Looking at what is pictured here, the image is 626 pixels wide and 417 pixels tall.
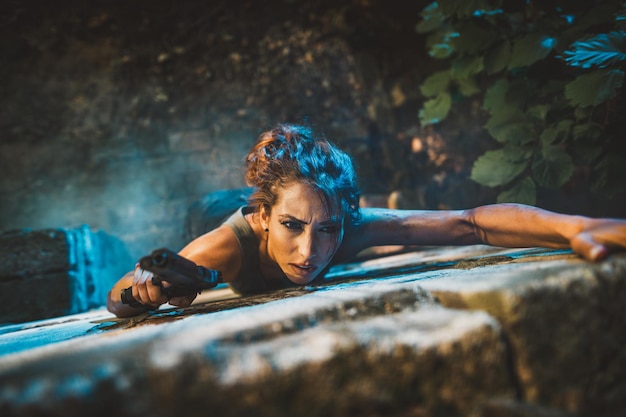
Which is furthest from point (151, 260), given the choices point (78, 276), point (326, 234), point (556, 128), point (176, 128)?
point (176, 128)

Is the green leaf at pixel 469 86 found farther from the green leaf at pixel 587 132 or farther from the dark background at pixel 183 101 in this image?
the green leaf at pixel 587 132

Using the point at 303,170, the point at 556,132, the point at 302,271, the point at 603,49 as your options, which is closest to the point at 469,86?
the point at 556,132

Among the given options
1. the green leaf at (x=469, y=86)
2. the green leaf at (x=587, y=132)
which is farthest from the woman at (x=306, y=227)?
the green leaf at (x=469, y=86)

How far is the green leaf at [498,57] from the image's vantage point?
255 centimetres

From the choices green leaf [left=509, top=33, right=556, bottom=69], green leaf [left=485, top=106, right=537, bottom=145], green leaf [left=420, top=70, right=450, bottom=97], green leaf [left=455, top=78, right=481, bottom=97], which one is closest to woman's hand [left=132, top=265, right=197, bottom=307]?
green leaf [left=485, top=106, right=537, bottom=145]

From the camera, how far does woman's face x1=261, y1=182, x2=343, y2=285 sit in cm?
176

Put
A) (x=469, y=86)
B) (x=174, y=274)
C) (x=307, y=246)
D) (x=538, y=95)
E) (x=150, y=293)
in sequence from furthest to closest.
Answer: (x=469, y=86), (x=538, y=95), (x=307, y=246), (x=150, y=293), (x=174, y=274)

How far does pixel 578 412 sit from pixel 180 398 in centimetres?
83

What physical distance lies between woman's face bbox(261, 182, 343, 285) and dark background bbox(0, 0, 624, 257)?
1.94m

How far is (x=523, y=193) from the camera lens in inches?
98.2

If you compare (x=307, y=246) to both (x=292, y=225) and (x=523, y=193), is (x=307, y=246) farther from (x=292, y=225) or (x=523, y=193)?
(x=523, y=193)

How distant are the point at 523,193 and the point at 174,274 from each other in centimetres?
226

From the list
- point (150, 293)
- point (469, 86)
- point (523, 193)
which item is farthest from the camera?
point (469, 86)

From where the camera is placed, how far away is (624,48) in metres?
1.83
